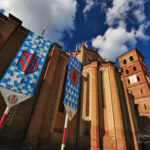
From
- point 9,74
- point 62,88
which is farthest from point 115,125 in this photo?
point 9,74

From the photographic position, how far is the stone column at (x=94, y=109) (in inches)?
363

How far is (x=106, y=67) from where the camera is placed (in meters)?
14.6

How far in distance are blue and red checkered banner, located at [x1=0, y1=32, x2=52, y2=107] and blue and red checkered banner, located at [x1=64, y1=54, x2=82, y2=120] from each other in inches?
107

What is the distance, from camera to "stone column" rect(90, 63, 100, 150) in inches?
363

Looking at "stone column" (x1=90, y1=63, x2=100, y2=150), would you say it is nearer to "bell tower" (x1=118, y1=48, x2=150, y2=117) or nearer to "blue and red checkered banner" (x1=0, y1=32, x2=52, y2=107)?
"blue and red checkered banner" (x1=0, y1=32, x2=52, y2=107)

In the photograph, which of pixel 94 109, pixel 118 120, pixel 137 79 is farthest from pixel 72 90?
pixel 137 79

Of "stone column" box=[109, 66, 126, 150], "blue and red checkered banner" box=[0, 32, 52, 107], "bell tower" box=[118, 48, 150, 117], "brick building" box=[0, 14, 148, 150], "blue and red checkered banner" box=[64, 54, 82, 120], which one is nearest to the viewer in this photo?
"blue and red checkered banner" box=[0, 32, 52, 107]

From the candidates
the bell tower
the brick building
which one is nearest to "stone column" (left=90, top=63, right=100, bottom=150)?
the brick building

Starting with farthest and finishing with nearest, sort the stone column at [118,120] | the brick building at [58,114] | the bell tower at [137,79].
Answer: the bell tower at [137,79], the stone column at [118,120], the brick building at [58,114]

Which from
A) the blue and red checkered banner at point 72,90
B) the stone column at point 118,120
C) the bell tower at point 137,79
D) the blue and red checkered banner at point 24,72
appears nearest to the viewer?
the blue and red checkered banner at point 24,72

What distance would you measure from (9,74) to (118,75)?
45.7ft

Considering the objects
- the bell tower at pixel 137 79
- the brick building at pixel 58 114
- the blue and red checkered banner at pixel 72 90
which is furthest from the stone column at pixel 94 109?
the bell tower at pixel 137 79

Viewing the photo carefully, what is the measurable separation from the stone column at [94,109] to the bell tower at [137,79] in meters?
17.5

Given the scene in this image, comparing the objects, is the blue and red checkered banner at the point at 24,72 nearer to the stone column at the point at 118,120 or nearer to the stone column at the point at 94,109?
the stone column at the point at 94,109
